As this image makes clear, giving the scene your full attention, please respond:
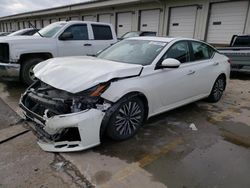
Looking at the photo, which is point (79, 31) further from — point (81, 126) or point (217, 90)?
point (81, 126)

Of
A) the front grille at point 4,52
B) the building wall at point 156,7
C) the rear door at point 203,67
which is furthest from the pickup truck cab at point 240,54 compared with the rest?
the front grille at point 4,52

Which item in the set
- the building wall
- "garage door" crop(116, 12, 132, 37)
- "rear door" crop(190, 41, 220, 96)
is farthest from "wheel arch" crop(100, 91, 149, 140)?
"garage door" crop(116, 12, 132, 37)

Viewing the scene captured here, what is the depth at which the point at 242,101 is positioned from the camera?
5.82m

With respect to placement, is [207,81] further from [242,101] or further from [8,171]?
[8,171]

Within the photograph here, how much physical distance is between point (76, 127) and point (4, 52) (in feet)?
13.5

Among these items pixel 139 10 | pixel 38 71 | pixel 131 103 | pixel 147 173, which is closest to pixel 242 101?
pixel 131 103

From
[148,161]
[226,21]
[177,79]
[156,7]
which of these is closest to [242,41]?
[226,21]

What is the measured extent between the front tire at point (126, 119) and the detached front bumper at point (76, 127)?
258mm

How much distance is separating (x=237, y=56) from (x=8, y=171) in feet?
26.6

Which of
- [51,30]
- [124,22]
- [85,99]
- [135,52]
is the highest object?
[124,22]

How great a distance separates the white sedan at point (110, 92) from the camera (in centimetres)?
291

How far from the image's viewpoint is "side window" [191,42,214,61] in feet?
15.4

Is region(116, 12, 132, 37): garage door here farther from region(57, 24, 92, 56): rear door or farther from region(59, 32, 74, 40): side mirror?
region(59, 32, 74, 40): side mirror

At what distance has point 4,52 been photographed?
18.9 feet
